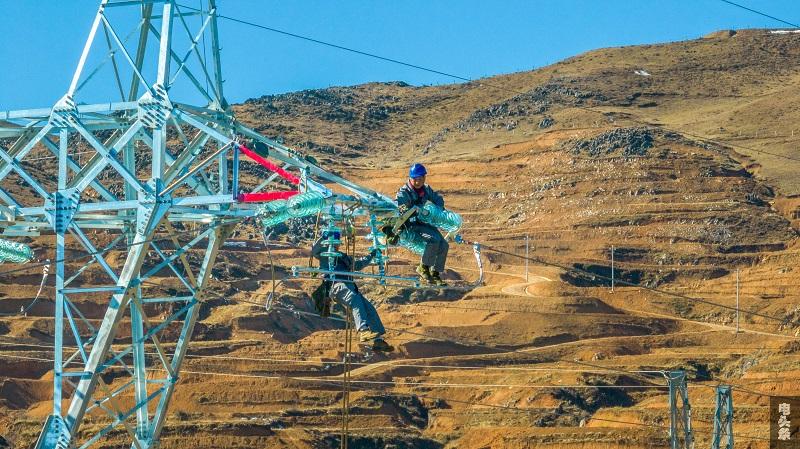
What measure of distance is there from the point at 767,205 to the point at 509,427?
173 feet

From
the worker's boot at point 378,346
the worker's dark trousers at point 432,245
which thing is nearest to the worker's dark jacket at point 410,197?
the worker's dark trousers at point 432,245

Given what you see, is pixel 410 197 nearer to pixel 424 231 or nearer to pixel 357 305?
pixel 424 231

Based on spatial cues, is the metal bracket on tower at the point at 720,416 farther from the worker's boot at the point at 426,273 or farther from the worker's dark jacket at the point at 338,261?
the worker's dark jacket at the point at 338,261

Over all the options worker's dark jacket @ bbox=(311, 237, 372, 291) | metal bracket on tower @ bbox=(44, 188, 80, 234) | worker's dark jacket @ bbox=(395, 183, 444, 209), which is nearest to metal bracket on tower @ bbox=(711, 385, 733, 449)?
worker's dark jacket @ bbox=(395, 183, 444, 209)

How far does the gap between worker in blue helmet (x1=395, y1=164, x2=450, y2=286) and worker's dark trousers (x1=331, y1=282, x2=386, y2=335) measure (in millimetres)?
1253

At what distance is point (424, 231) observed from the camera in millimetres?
28656

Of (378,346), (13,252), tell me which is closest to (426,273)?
(378,346)

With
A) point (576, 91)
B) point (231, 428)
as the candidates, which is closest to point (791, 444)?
point (231, 428)

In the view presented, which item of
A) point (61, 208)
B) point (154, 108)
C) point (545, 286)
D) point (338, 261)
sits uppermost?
point (154, 108)

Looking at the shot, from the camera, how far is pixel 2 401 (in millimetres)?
79188

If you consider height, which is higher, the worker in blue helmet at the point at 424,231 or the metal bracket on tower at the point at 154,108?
the metal bracket on tower at the point at 154,108

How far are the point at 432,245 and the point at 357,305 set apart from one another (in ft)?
5.97

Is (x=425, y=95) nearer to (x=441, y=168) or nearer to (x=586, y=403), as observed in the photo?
(x=441, y=168)

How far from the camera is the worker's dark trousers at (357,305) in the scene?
27625 mm
